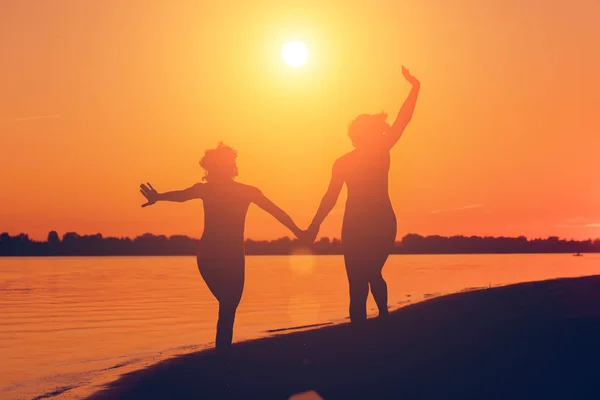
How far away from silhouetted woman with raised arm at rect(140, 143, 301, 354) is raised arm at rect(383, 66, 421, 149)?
295 cm

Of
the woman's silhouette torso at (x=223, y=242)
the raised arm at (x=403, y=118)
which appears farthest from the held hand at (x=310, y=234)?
the woman's silhouette torso at (x=223, y=242)

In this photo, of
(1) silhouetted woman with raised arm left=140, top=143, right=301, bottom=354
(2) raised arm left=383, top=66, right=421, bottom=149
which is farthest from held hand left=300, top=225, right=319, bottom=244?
(1) silhouetted woman with raised arm left=140, top=143, right=301, bottom=354

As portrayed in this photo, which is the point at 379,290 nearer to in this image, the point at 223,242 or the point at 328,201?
the point at 328,201

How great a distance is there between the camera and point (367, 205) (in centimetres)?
1383

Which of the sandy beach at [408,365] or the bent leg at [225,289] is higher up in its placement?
the bent leg at [225,289]

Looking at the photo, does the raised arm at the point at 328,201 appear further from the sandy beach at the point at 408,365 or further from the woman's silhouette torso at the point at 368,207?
the sandy beach at the point at 408,365

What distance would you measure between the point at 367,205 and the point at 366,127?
1349 millimetres

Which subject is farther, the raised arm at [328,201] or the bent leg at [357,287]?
the raised arm at [328,201]

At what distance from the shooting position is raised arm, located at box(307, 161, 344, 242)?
14.2 meters

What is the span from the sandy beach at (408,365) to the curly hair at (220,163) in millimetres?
2896

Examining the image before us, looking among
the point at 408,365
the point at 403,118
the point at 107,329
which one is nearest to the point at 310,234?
the point at 403,118

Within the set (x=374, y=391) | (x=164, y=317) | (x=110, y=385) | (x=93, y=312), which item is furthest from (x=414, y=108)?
(x=93, y=312)

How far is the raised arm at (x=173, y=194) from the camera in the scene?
40.3 feet

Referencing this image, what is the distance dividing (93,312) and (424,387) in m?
29.0
